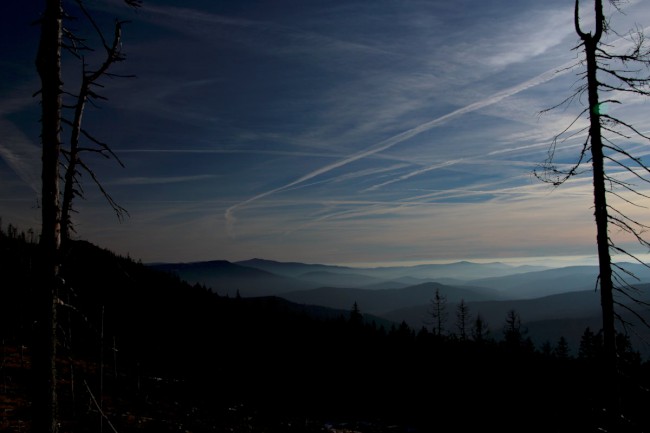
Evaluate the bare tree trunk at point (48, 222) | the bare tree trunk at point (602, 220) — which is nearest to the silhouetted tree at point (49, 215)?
the bare tree trunk at point (48, 222)

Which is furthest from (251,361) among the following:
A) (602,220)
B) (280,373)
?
(602,220)

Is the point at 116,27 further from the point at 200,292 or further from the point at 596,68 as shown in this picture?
the point at 200,292

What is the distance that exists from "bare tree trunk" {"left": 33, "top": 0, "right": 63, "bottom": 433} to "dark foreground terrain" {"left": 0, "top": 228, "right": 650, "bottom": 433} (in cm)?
2977

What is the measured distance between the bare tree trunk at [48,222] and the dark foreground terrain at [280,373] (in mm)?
29767

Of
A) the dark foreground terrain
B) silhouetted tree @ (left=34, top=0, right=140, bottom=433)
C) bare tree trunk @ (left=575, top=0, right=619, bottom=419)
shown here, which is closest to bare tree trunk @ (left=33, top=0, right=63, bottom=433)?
silhouetted tree @ (left=34, top=0, right=140, bottom=433)

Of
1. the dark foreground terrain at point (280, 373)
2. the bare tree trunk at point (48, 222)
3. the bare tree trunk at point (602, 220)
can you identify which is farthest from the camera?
the dark foreground terrain at point (280, 373)

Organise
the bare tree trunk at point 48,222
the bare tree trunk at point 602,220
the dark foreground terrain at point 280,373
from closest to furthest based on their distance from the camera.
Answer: the bare tree trunk at point 48,222 → the bare tree trunk at point 602,220 → the dark foreground terrain at point 280,373

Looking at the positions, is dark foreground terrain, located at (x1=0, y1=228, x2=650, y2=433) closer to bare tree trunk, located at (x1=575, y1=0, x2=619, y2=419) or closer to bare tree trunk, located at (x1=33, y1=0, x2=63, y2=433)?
bare tree trunk, located at (x1=33, y1=0, x2=63, y2=433)

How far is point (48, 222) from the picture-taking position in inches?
249

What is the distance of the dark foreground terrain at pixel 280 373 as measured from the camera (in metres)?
45.1

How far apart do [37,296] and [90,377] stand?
55109 mm

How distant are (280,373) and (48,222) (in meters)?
76.6

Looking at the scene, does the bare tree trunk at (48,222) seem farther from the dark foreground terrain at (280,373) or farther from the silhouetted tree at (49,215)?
the dark foreground terrain at (280,373)

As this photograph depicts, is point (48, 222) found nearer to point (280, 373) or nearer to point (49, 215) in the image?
point (49, 215)
